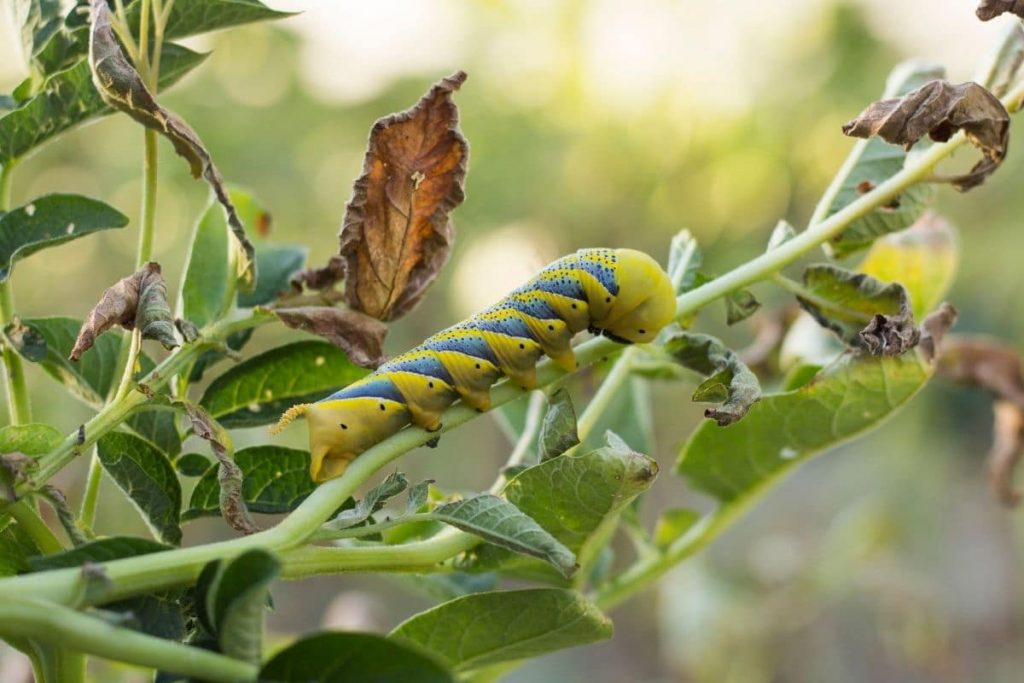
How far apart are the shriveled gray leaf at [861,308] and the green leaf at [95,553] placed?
42cm

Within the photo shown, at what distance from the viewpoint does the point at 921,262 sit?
0.90 metres

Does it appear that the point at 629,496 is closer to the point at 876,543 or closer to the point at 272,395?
the point at 272,395

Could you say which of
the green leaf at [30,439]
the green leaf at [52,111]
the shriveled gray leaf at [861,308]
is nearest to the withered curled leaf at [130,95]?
the green leaf at [52,111]

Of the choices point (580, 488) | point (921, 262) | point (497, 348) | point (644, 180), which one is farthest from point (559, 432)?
point (644, 180)

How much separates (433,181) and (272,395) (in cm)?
18

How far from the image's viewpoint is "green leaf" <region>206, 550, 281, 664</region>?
39cm

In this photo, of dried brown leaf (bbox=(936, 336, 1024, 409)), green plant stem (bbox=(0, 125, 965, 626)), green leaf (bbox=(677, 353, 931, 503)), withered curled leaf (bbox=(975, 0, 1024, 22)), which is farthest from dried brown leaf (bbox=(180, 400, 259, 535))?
dried brown leaf (bbox=(936, 336, 1024, 409))

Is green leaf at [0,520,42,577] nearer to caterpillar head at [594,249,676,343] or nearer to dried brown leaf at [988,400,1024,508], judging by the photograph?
caterpillar head at [594,249,676,343]

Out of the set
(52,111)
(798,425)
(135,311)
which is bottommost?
(798,425)

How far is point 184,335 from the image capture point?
1.91 ft

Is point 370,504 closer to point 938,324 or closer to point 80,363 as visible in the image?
point 80,363

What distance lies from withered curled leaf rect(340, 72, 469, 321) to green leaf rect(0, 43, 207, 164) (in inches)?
5.7

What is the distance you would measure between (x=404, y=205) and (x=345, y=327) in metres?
0.08

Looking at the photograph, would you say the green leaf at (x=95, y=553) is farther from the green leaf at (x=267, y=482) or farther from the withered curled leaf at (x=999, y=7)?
the withered curled leaf at (x=999, y=7)
